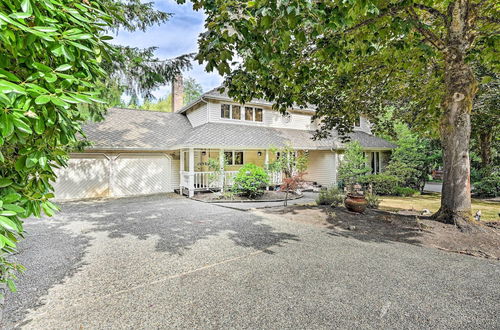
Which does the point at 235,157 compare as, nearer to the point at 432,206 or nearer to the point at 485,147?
the point at 432,206

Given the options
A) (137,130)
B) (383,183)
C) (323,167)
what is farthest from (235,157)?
(383,183)

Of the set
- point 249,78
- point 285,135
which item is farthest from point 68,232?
point 285,135

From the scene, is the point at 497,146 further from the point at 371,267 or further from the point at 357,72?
the point at 371,267

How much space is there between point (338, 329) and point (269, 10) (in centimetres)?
350

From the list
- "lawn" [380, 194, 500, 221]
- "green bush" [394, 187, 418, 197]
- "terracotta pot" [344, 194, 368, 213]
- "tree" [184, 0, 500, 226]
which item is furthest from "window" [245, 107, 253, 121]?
"green bush" [394, 187, 418, 197]

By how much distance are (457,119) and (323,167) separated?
10.8 metres

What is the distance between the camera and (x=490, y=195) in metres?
13.5

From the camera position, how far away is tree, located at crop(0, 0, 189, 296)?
1.12 metres

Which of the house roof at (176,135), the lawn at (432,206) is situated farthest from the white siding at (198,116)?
the lawn at (432,206)

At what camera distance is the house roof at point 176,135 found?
39.9ft

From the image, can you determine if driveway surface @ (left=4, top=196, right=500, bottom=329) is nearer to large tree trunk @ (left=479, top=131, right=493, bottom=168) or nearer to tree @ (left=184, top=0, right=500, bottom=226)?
tree @ (left=184, top=0, right=500, bottom=226)

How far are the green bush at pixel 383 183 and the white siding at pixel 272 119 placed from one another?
585 centimetres

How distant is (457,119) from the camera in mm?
6090

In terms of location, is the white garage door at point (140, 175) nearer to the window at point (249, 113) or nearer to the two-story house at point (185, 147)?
the two-story house at point (185, 147)
